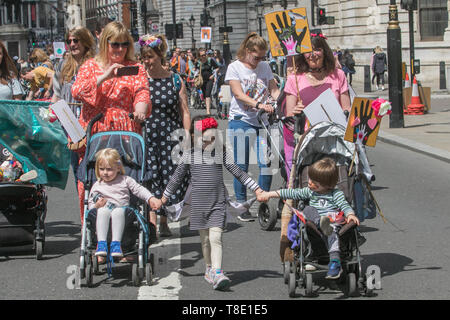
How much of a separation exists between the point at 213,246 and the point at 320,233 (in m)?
0.80

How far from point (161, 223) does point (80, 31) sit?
2.01 m

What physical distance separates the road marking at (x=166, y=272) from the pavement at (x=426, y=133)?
271 inches

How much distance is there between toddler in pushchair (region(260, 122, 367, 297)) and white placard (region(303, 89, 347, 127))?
26.1 inches

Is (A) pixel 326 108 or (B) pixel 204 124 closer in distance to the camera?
(B) pixel 204 124

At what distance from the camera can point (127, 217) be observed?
6.95m

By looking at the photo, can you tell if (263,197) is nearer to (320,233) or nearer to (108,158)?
(320,233)

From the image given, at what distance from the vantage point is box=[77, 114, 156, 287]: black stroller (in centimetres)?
684

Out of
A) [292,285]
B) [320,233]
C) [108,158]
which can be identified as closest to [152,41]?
[108,158]

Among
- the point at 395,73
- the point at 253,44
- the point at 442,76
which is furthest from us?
the point at 442,76

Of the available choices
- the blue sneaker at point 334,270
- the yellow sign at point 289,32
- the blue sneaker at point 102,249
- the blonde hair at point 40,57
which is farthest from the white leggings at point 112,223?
the blonde hair at point 40,57

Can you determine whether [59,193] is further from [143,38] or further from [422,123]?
[422,123]

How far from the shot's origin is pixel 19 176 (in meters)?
8.56

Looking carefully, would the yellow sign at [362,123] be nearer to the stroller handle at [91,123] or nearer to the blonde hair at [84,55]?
the stroller handle at [91,123]
